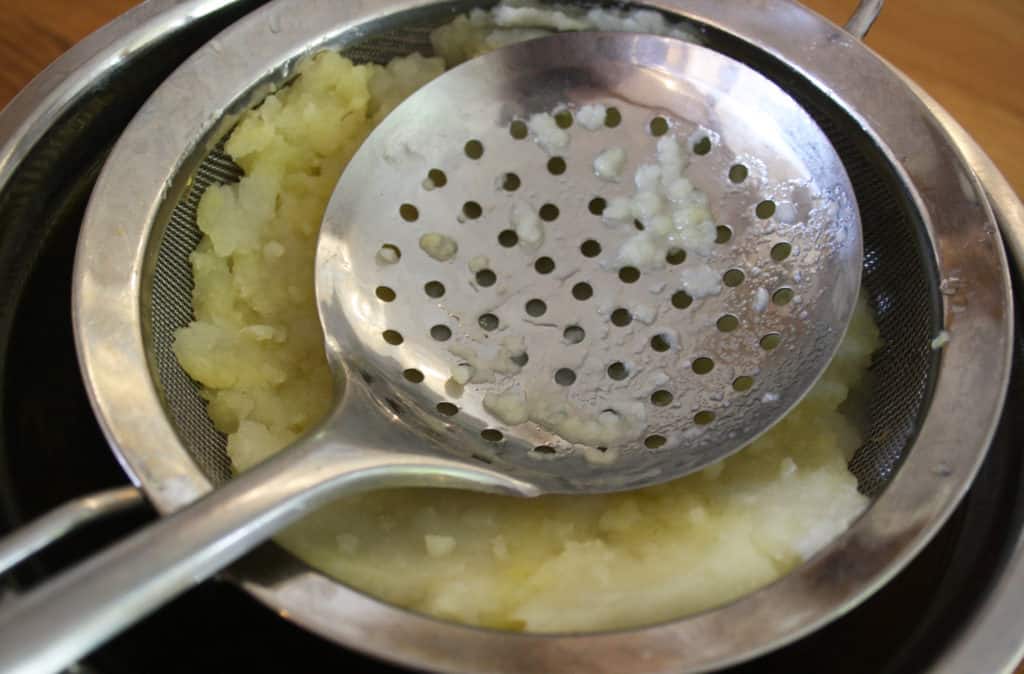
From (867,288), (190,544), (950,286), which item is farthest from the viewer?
(867,288)

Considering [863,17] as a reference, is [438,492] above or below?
below

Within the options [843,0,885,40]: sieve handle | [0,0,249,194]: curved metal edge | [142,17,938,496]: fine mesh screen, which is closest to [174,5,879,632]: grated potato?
[142,17,938,496]: fine mesh screen

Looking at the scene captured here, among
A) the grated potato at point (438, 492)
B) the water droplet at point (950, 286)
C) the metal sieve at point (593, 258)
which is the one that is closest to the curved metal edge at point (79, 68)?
the grated potato at point (438, 492)

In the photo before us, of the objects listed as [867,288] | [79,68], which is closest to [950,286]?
[867,288]

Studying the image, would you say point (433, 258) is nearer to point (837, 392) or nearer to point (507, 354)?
point (507, 354)

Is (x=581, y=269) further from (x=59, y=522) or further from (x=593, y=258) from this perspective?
(x=59, y=522)

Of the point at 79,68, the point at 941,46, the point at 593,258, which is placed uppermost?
the point at 941,46

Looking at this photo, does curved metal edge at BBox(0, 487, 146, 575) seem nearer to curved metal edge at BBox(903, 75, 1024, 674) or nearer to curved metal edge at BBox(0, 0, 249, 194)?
curved metal edge at BBox(0, 0, 249, 194)
